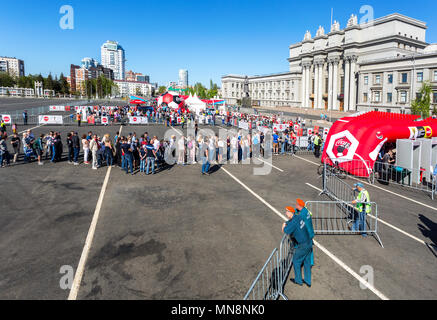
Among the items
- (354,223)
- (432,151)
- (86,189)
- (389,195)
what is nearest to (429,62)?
(432,151)

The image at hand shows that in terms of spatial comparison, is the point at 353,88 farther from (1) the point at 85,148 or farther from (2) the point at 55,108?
(1) the point at 85,148

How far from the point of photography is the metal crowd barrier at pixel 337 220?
8.83 meters

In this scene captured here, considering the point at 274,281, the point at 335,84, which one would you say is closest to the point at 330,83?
the point at 335,84

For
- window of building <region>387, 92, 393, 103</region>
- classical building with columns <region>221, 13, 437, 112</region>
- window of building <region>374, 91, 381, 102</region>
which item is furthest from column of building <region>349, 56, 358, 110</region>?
window of building <region>387, 92, 393, 103</region>

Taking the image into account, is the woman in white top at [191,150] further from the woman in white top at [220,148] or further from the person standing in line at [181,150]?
the woman in white top at [220,148]

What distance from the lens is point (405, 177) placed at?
49.1ft

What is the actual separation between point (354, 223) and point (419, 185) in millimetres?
8495

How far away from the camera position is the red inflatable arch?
51.2 feet

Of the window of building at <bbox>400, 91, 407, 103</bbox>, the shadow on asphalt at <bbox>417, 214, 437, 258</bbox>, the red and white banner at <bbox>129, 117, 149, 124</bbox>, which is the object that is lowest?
the shadow on asphalt at <bbox>417, 214, 437, 258</bbox>

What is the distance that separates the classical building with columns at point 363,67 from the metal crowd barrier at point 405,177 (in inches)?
1911

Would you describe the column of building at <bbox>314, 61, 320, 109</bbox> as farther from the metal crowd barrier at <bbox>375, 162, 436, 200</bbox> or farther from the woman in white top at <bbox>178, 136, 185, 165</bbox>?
the woman in white top at <bbox>178, 136, 185, 165</bbox>

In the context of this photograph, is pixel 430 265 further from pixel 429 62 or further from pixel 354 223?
pixel 429 62

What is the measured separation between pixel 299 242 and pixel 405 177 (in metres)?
12.1

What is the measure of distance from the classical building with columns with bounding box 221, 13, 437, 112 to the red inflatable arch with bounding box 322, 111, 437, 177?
4573 centimetres
